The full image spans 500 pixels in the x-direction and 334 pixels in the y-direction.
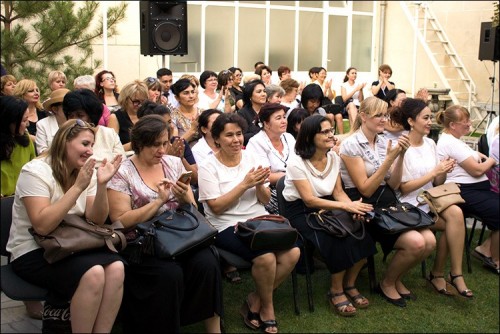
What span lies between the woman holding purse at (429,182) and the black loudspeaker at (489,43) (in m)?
5.99

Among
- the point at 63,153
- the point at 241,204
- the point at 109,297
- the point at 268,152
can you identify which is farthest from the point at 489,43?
the point at 109,297

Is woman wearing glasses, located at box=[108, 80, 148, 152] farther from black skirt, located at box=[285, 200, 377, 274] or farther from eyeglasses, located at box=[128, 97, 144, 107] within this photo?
black skirt, located at box=[285, 200, 377, 274]

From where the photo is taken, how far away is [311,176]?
13.8 ft

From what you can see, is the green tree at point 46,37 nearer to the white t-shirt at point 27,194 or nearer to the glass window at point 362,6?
the white t-shirt at point 27,194

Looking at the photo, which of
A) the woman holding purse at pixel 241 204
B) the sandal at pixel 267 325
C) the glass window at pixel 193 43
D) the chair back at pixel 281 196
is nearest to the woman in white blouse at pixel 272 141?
the chair back at pixel 281 196

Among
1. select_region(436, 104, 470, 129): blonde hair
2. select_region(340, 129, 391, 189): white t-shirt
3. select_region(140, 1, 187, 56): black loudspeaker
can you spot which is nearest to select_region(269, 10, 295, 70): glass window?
select_region(140, 1, 187, 56): black loudspeaker

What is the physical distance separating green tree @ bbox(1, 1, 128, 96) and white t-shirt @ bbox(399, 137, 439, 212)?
197 inches

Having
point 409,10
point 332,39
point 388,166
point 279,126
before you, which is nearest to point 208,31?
point 332,39

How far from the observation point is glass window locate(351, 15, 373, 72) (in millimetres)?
16391

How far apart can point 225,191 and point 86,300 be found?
122 cm

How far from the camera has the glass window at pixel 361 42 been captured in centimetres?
1639

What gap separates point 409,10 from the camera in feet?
52.1

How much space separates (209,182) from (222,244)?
40cm

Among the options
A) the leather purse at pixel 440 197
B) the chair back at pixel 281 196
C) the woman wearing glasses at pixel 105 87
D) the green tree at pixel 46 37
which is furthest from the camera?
the green tree at pixel 46 37
